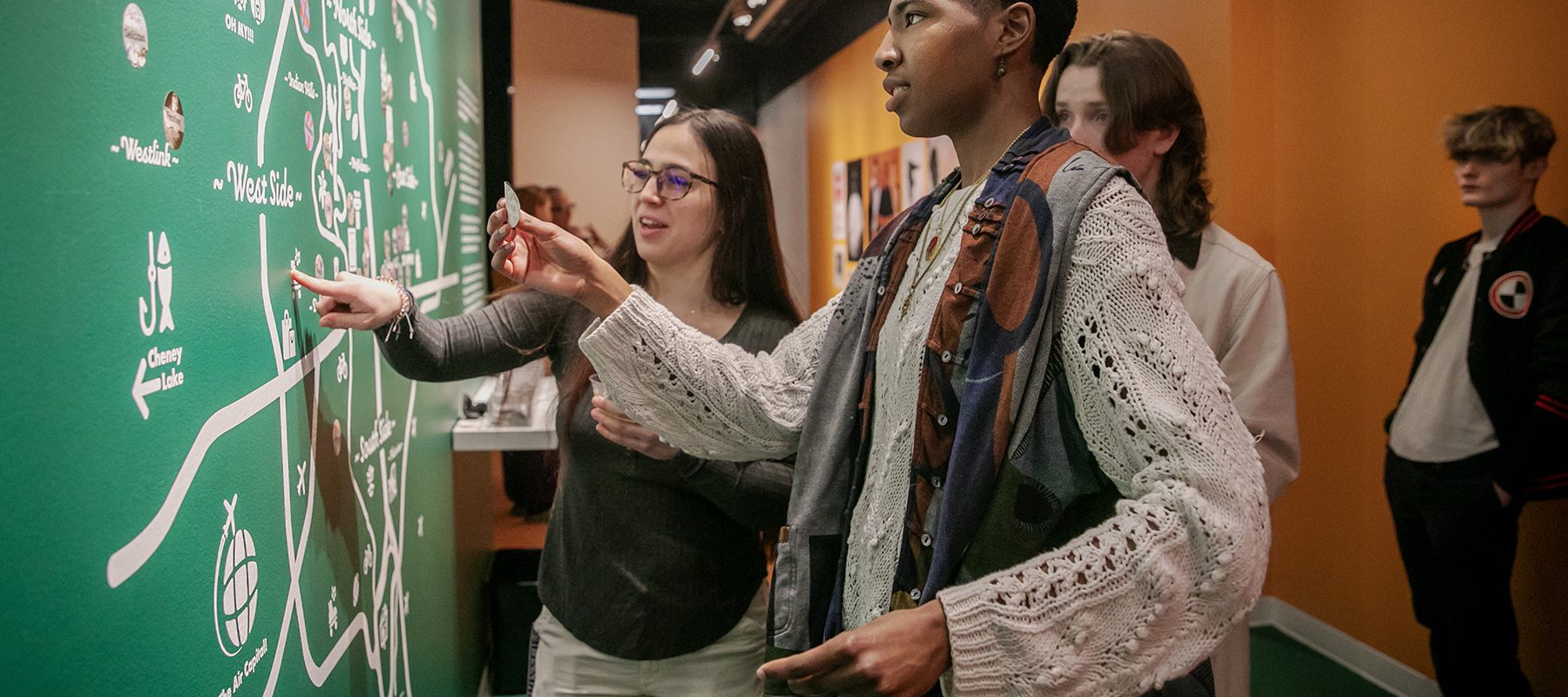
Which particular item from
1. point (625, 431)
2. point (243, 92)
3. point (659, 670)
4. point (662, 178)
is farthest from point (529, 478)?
point (243, 92)

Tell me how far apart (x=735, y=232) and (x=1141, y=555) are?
0.99m

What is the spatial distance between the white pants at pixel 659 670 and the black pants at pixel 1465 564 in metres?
1.61

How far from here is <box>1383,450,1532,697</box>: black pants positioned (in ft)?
Result: 8.02

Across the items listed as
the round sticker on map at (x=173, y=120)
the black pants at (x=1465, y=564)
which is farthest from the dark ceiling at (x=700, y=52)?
the black pants at (x=1465, y=564)

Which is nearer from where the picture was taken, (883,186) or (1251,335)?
(1251,335)

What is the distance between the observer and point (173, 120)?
938mm

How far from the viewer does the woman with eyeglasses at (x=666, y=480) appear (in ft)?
5.53

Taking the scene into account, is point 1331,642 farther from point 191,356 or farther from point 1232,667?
point 191,356

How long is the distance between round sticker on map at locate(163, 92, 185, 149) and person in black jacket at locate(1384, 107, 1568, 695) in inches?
81.1

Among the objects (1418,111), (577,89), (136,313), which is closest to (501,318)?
(577,89)

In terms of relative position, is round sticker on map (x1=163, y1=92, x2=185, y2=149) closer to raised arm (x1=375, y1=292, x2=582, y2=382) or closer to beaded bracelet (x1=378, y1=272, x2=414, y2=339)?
beaded bracelet (x1=378, y1=272, x2=414, y2=339)

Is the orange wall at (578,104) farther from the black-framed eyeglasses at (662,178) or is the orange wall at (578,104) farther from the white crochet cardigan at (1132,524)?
the white crochet cardigan at (1132,524)

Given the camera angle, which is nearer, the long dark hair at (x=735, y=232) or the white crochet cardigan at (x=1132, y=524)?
the white crochet cardigan at (x=1132, y=524)

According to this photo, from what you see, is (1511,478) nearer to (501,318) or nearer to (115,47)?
(501,318)
